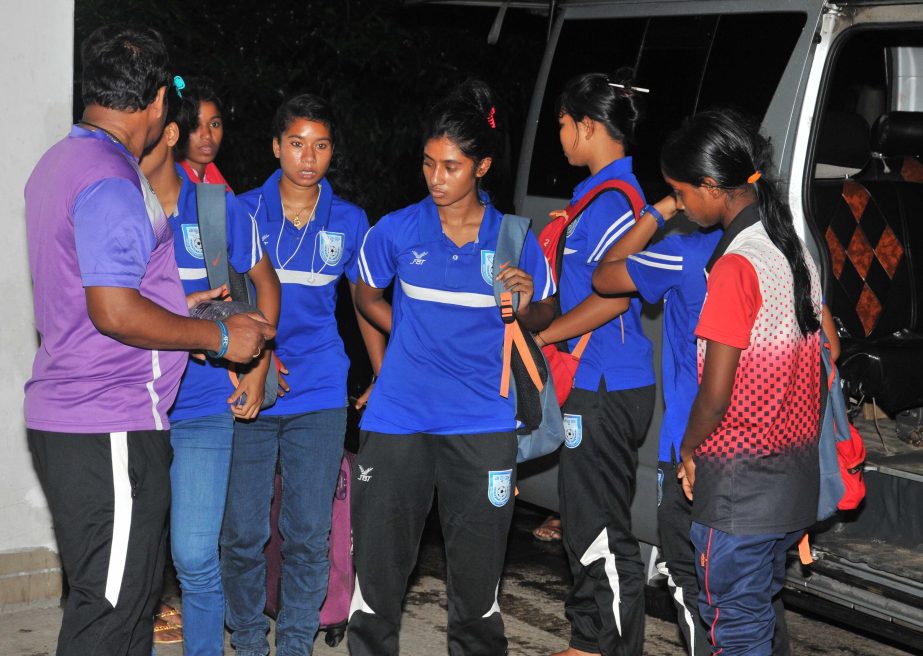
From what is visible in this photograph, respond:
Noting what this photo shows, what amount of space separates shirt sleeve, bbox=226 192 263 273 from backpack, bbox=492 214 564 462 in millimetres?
778

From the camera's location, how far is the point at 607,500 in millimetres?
4207

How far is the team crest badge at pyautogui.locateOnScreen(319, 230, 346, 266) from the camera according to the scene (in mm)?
4234

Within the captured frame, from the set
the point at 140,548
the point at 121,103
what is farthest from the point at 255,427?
the point at 121,103

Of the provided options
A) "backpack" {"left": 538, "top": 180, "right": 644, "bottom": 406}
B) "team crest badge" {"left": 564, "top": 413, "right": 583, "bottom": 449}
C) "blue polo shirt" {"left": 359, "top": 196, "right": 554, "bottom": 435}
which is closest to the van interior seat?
"backpack" {"left": 538, "top": 180, "right": 644, "bottom": 406}

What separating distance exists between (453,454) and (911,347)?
275 centimetres

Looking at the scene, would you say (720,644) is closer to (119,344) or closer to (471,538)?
(471,538)

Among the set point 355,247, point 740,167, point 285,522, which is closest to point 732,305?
point 740,167

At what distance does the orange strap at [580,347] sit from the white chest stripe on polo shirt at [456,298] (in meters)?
0.52

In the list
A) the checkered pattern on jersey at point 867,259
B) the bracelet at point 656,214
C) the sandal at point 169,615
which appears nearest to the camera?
the bracelet at point 656,214

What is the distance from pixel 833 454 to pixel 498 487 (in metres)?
1.01

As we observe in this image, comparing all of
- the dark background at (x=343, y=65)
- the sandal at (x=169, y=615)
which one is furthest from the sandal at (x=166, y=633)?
the dark background at (x=343, y=65)

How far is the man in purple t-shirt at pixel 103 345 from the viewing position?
299 centimetres

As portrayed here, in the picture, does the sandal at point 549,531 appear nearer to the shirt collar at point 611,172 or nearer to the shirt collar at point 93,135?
the shirt collar at point 611,172

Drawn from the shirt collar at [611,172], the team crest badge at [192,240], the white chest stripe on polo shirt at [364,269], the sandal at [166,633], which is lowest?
the sandal at [166,633]
